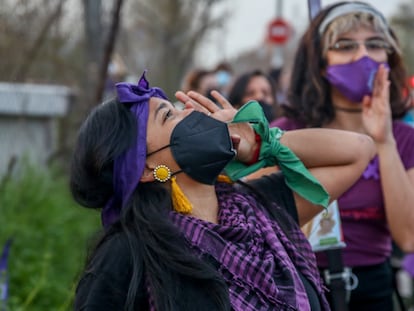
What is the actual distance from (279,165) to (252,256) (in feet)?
1.68

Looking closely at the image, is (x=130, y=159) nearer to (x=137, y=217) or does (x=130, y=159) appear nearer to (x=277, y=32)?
(x=137, y=217)

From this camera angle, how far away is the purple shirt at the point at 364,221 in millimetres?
3182

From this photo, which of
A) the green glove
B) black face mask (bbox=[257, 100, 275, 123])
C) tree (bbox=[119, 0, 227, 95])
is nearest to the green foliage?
black face mask (bbox=[257, 100, 275, 123])

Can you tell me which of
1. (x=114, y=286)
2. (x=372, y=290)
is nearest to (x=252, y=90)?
(x=372, y=290)

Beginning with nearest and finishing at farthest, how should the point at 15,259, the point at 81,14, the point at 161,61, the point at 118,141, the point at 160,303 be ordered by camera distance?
the point at 160,303
the point at 118,141
the point at 15,259
the point at 81,14
the point at 161,61

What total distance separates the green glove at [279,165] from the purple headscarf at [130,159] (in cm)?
32

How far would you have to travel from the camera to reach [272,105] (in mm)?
5781

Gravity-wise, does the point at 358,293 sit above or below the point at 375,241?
below

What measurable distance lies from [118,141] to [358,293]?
1286 mm

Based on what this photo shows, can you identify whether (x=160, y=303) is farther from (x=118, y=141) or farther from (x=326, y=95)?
(x=326, y=95)

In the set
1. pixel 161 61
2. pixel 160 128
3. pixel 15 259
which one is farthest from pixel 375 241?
pixel 161 61

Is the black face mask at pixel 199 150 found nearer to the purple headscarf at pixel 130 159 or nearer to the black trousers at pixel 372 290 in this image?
the purple headscarf at pixel 130 159

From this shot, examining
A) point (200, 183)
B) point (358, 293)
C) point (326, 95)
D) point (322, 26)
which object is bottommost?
point (358, 293)

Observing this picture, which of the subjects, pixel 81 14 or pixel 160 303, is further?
pixel 81 14
